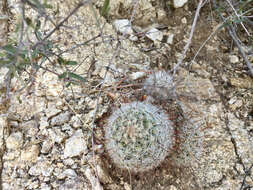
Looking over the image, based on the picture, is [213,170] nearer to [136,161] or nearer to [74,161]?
[136,161]

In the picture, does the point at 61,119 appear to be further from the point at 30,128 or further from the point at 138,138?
the point at 138,138

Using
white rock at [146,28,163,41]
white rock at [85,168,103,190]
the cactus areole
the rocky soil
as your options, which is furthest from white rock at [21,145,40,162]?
white rock at [146,28,163,41]

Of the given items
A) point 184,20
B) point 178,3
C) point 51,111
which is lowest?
point 51,111

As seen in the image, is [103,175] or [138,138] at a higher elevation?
[138,138]

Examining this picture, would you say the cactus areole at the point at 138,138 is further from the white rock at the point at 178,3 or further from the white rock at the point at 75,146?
the white rock at the point at 178,3

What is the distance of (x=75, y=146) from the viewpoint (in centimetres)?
184

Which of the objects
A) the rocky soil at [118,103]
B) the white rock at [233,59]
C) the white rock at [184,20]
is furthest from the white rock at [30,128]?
the white rock at [233,59]

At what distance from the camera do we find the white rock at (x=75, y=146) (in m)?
1.81

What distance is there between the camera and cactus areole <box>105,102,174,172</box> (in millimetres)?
1634

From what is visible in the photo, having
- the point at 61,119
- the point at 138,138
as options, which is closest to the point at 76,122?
the point at 61,119

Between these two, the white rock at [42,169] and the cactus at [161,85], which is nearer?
the white rock at [42,169]

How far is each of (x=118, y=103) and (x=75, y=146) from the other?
1.59 feet

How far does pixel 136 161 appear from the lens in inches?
65.8

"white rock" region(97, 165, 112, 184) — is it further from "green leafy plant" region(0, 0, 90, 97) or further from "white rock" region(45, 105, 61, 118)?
"green leafy plant" region(0, 0, 90, 97)
